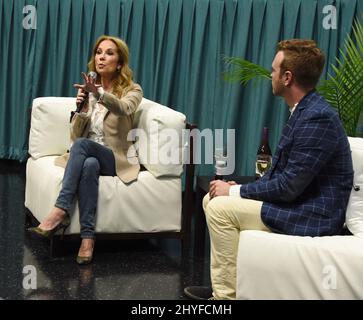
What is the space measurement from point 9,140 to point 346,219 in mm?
3389

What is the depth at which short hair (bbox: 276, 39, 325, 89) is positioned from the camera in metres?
2.63

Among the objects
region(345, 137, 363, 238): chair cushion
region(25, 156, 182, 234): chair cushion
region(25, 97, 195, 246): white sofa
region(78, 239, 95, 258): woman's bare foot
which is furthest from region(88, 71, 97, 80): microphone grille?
region(345, 137, 363, 238): chair cushion

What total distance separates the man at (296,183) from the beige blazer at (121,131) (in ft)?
2.86

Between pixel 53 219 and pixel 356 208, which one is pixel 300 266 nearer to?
pixel 356 208

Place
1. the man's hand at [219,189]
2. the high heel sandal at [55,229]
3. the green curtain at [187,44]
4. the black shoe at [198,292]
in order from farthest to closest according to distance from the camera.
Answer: the green curtain at [187,44]
the high heel sandal at [55,229]
the black shoe at [198,292]
the man's hand at [219,189]

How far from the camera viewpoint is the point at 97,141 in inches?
141

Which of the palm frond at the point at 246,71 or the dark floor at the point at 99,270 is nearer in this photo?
the dark floor at the point at 99,270

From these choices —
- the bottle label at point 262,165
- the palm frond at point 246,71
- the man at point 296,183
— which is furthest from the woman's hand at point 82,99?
the man at point 296,183

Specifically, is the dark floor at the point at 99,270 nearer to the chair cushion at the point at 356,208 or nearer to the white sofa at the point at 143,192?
the white sofa at the point at 143,192

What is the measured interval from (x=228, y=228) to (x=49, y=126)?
1.53m

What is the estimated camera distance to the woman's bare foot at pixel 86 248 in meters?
3.34

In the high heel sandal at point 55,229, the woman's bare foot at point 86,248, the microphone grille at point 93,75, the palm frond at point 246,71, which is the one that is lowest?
the woman's bare foot at point 86,248

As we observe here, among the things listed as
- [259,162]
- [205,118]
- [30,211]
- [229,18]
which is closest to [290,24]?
[229,18]

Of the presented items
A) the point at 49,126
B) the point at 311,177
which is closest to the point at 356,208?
Result: the point at 311,177
